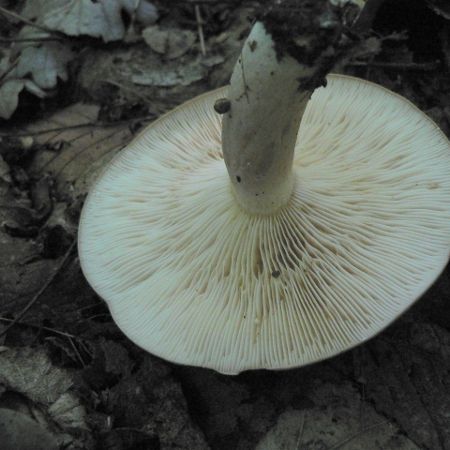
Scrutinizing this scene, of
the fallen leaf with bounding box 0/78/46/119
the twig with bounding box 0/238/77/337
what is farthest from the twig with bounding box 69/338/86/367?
the fallen leaf with bounding box 0/78/46/119

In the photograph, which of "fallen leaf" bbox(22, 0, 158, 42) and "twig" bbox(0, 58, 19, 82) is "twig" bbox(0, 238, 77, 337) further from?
"fallen leaf" bbox(22, 0, 158, 42)

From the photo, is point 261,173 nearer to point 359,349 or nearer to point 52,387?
point 359,349

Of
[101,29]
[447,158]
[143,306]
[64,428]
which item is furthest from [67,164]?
[447,158]

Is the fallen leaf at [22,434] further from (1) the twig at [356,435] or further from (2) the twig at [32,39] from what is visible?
(2) the twig at [32,39]

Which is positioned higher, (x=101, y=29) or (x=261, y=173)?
(x=101, y=29)

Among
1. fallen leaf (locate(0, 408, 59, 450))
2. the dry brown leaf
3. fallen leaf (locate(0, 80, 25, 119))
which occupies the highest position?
fallen leaf (locate(0, 80, 25, 119))

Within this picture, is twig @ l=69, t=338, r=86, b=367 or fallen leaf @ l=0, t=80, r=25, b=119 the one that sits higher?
fallen leaf @ l=0, t=80, r=25, b=119

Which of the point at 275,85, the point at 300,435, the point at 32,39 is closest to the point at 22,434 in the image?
the point at 300,435
